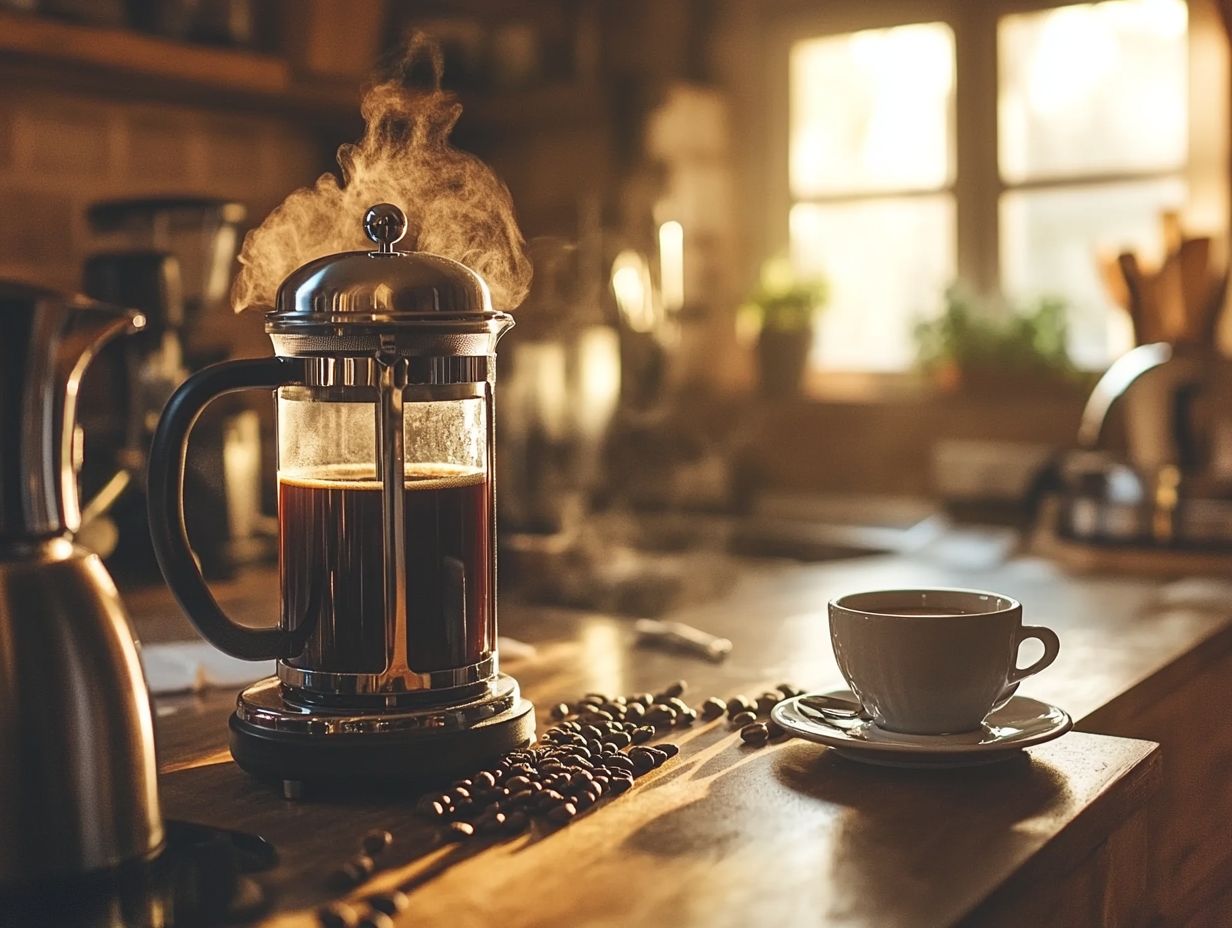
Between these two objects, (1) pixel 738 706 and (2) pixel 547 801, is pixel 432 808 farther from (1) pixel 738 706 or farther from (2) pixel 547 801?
(1) pixel 738 706

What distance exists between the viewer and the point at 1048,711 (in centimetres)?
98

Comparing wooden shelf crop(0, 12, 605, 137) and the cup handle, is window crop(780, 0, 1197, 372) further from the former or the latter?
the cup handle

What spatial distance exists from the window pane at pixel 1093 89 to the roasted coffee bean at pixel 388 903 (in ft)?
8.71

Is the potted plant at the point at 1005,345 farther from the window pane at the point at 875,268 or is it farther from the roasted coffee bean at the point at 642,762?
the roasted coffee bean at the point at 642,762

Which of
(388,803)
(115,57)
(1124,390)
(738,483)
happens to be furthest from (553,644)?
(738,483)

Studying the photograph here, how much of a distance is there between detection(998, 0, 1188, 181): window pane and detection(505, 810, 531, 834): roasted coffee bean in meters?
Answer: 2.53

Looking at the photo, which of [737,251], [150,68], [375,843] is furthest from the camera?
[737,251]

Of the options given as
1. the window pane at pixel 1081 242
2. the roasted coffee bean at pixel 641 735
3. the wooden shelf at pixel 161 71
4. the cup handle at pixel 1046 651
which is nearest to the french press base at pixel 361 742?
the roasted coffee bean at pixel 641 735

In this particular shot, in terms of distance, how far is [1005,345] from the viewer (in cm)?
295

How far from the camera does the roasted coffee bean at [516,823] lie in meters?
0.80

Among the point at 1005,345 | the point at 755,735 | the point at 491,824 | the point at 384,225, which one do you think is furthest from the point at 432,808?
the point at 1005,345

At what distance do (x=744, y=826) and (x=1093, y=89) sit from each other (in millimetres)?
2585

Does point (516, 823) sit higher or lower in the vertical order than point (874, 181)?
lower

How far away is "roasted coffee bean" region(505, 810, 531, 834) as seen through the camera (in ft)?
2.62
